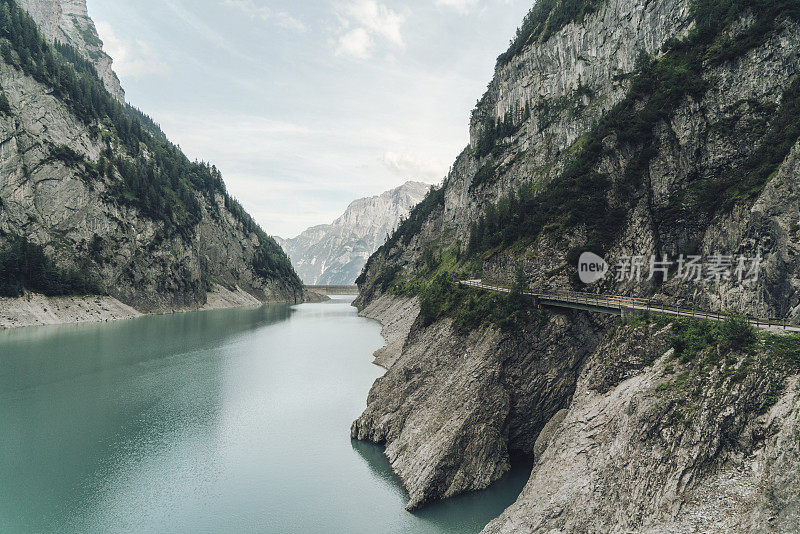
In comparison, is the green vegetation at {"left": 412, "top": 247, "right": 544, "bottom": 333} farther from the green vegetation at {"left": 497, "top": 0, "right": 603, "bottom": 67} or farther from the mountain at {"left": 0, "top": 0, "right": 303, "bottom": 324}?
the mountain at {"left": 0, "top": 0, "right": 303, "bottom": 324}

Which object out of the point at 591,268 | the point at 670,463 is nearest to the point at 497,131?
the point at 591,268

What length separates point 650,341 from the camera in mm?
26469

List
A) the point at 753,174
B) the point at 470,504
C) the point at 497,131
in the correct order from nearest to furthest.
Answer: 1. the point at 470,504
2. the point at 753,174
3. the point at 497,131

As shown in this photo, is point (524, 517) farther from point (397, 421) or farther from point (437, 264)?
point (437, 264)

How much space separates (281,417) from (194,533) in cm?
2245

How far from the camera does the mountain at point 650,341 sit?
18.2 metres

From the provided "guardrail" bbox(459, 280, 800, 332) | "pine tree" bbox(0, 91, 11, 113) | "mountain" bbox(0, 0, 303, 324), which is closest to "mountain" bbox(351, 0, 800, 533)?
"guardrail" bbox(459, 280, 800, 332)

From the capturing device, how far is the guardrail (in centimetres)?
2439

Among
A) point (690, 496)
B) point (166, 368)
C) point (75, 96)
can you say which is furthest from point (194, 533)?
point (75, 96)

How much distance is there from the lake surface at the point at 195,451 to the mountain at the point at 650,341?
317 cm

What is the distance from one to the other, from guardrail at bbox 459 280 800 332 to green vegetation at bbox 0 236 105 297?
138 m

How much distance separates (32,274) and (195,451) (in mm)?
116998

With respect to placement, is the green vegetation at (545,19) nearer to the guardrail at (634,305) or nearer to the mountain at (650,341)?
the mountain at (650,341)

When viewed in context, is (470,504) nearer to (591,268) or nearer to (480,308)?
(480,308)
